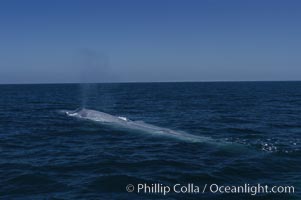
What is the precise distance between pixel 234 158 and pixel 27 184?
15500 mm

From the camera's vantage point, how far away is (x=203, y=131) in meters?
41.8

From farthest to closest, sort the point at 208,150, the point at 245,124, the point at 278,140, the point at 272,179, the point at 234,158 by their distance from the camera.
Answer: the point at 245,124 → the point at 278,140 → the point at 208,150 → the point at 234,158 → the point at 272,179

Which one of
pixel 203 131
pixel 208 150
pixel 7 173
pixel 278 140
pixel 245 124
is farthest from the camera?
pixel 245 124

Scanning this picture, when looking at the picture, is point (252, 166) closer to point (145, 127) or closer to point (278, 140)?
point (278, 140)

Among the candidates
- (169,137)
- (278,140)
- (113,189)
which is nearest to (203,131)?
(169,137)

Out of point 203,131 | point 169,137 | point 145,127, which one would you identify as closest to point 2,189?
point 169,137

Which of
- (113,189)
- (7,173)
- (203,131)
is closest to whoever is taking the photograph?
(113,189)

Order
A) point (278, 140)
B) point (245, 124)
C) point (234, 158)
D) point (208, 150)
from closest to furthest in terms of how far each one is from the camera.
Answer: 1. point (234, 158)
2. point (208, 150)
3. point (278, 140)
4. point (245, 124)

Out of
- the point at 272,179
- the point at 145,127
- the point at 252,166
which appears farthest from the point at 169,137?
the point at 272,179

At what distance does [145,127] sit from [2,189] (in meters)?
22.9

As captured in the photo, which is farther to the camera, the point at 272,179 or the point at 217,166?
the point at 217,166

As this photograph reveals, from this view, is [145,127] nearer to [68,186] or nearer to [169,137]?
[169,137]

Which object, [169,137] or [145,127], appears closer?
[169,137]

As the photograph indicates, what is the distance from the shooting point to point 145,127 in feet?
139
